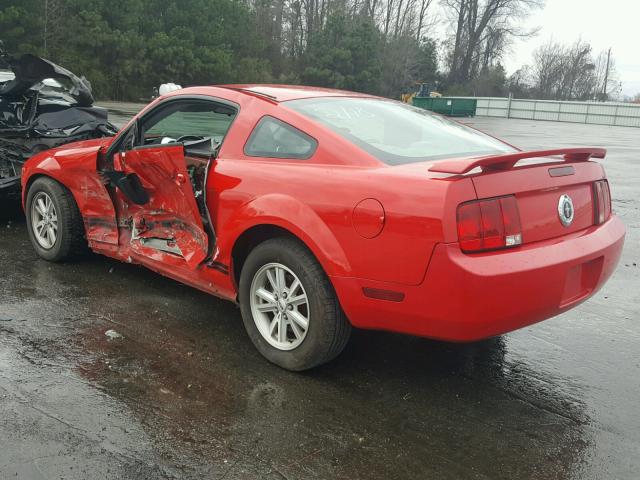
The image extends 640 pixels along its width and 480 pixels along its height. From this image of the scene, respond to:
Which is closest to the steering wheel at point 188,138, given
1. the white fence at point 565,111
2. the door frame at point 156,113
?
the door frame at point 156,113

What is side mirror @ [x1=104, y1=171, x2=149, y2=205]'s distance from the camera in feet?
14.1

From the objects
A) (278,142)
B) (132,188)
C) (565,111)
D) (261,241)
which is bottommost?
Answer: (261,241)

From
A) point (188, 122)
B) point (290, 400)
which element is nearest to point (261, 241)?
point (290, 400)

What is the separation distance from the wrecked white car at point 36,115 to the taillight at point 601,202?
5304 millimetres

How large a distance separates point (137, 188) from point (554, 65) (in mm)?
75772

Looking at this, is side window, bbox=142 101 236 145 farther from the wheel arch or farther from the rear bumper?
the rear bumper

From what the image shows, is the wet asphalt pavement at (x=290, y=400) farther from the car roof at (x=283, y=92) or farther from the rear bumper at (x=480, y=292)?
the car roof at (x=283, y=92)

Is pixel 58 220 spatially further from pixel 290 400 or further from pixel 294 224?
pixel 290 400

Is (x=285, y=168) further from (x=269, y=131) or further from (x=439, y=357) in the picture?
(x=439, y=357)

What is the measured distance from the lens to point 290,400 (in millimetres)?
3129

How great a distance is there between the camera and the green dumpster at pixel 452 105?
135ft

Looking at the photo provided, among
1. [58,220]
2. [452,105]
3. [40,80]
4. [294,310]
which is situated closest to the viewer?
Answer: [294,310]

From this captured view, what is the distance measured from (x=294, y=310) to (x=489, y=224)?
114cm

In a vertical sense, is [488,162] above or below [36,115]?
above
